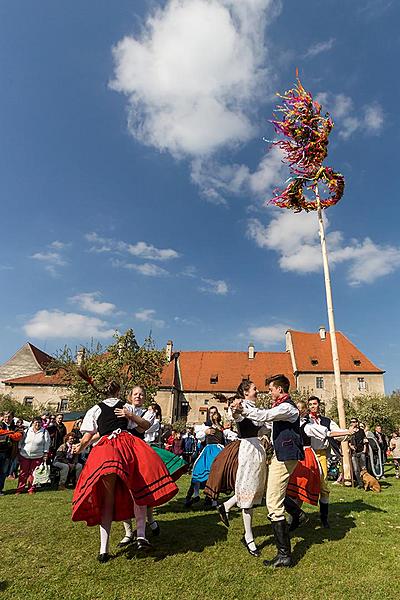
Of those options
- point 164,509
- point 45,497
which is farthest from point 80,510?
point 45,497

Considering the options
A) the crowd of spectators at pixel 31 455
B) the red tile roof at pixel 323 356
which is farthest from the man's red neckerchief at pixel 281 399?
the red tile roof at pixel 323 356

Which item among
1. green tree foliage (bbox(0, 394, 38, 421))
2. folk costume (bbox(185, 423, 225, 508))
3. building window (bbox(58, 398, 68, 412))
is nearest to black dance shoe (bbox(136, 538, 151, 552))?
folk costume (bbox(185, 423, 225, 508))

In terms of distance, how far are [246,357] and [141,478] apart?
172ft

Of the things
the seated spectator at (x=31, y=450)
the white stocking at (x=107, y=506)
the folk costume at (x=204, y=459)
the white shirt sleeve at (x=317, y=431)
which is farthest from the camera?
the seated spectator at (x=31, y=450)

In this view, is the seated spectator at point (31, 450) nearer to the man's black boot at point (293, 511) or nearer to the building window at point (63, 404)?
the man's black boot at point (293, 511)

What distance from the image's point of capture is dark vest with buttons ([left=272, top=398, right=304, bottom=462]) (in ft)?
16.3

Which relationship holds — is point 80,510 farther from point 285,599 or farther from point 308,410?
point 308,410

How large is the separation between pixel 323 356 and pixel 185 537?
48.1 meters

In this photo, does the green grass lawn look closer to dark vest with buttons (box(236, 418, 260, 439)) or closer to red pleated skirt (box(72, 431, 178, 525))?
red pleated skirt (box(72, 431, 178, 525))

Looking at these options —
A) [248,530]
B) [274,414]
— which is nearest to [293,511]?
[248,530]

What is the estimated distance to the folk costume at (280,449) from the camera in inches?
189

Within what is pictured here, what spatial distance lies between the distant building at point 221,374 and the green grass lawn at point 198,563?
41.6 meters

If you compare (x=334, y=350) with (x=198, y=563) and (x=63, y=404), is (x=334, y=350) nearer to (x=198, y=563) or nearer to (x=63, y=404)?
(x=198, y=563)

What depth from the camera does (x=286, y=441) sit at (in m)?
5.02
